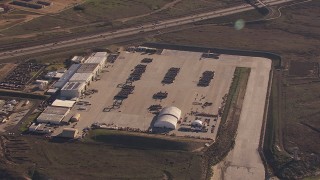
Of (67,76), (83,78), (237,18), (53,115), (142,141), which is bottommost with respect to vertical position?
(142,141)

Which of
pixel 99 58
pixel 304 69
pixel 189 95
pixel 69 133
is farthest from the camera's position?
pixel 99 58

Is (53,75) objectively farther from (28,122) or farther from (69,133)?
(69,133)

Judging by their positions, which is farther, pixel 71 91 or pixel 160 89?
pixel 160 89

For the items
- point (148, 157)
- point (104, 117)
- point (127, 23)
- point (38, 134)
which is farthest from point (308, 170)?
point (127, 23)

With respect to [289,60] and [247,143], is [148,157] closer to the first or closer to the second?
[247,143]

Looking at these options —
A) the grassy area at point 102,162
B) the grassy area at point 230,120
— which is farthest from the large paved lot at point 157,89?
the grassy area at point 102,162

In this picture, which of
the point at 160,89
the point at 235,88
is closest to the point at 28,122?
the point at 160,89

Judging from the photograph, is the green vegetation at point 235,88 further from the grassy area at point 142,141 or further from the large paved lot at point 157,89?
the grassy area at point 142,141
